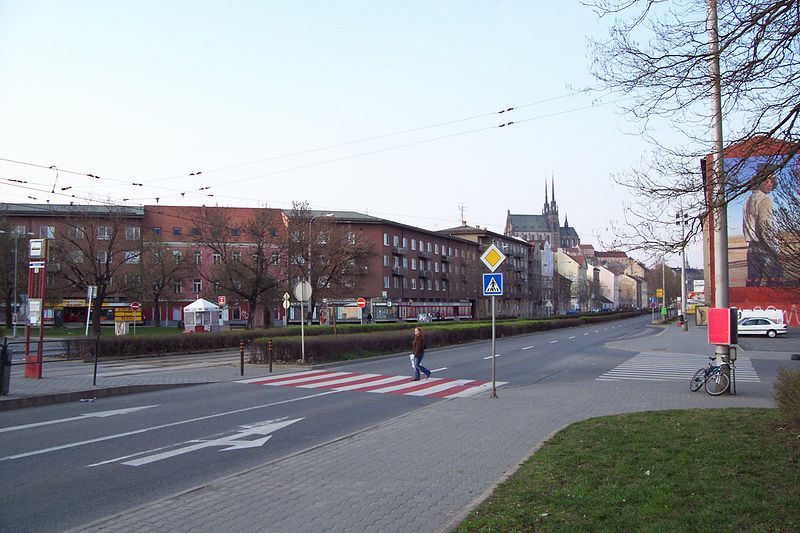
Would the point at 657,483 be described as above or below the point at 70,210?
below

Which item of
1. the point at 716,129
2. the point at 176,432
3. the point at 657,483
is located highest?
the point at 716,129

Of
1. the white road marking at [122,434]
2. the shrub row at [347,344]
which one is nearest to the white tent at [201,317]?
the shrub row at [347,344]

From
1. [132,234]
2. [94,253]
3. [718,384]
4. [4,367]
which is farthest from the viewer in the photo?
[132,234]

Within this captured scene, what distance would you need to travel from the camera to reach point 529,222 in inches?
7721

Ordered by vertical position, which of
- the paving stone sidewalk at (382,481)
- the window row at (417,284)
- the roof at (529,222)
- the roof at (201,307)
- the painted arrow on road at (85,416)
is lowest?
the painted arrow on road at (85,416)

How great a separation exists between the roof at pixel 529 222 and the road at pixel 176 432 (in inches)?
6924

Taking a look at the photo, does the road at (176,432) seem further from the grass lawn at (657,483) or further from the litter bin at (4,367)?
the grass lawn at (657,483)

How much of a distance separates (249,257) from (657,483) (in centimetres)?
4105

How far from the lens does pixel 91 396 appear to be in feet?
49.6

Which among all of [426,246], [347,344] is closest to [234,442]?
[347,344]

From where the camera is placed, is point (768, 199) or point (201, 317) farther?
point (201, 317)

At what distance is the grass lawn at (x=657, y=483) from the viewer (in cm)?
508

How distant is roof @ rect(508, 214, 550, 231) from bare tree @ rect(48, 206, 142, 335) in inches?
5970

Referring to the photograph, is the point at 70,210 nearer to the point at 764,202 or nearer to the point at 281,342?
the point at 281,342
